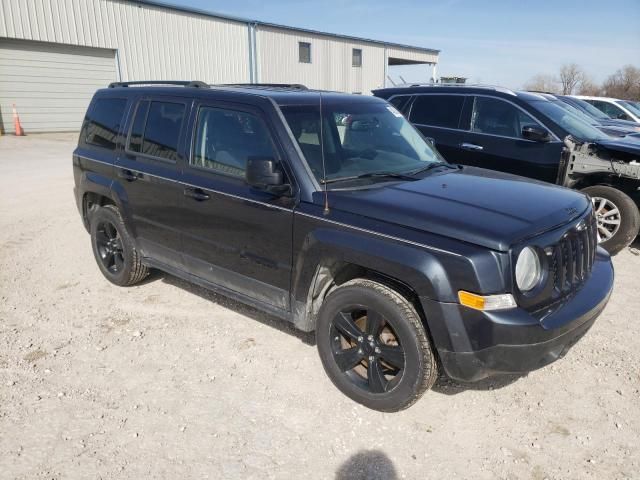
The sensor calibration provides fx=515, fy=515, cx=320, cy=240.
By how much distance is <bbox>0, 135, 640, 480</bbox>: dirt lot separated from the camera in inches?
108

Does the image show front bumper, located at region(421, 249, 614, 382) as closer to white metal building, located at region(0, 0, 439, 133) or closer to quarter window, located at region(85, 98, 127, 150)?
quarter window, located at region(85, 98, 127, 150)

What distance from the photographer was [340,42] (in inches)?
1188

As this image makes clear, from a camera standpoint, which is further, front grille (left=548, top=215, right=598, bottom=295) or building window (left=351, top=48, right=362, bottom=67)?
building window (left=351, top=48, right=362, bottom=67)

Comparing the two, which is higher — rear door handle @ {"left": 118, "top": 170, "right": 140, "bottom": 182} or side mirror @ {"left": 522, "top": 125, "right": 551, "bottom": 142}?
side mirror @ {"left": 522, "top": 125, "right": 551, "bottom": 142}

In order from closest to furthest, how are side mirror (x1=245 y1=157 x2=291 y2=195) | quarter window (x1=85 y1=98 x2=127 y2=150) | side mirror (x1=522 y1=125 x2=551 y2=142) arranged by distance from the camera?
side mirror (x1=245 y1=157 x2=291 y2=195), quarter window (x1=85 y1=98 x2=127 y2=150), side mirror (x1=522 y1=125 x2=551 y2=142)

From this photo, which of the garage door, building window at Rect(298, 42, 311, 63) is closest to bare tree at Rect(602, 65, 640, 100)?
building window at Rect(298, 42, 311, 63)

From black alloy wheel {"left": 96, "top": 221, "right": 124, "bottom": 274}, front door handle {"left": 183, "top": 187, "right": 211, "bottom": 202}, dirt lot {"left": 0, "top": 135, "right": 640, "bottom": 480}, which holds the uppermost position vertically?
front door handle {"left": 183, "top": 187, "right": 211, "bottom": 202}

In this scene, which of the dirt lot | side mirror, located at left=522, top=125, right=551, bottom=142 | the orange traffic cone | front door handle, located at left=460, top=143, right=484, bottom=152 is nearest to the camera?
the dirt lot

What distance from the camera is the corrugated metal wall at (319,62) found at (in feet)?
85.0

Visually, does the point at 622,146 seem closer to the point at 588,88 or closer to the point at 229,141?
the point at 229,141

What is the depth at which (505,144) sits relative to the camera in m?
6.71

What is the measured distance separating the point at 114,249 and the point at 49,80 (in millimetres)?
16855

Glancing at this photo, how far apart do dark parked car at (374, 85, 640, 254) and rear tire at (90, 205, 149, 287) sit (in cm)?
383

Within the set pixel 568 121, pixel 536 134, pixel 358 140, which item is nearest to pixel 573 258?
pixel 358 140
